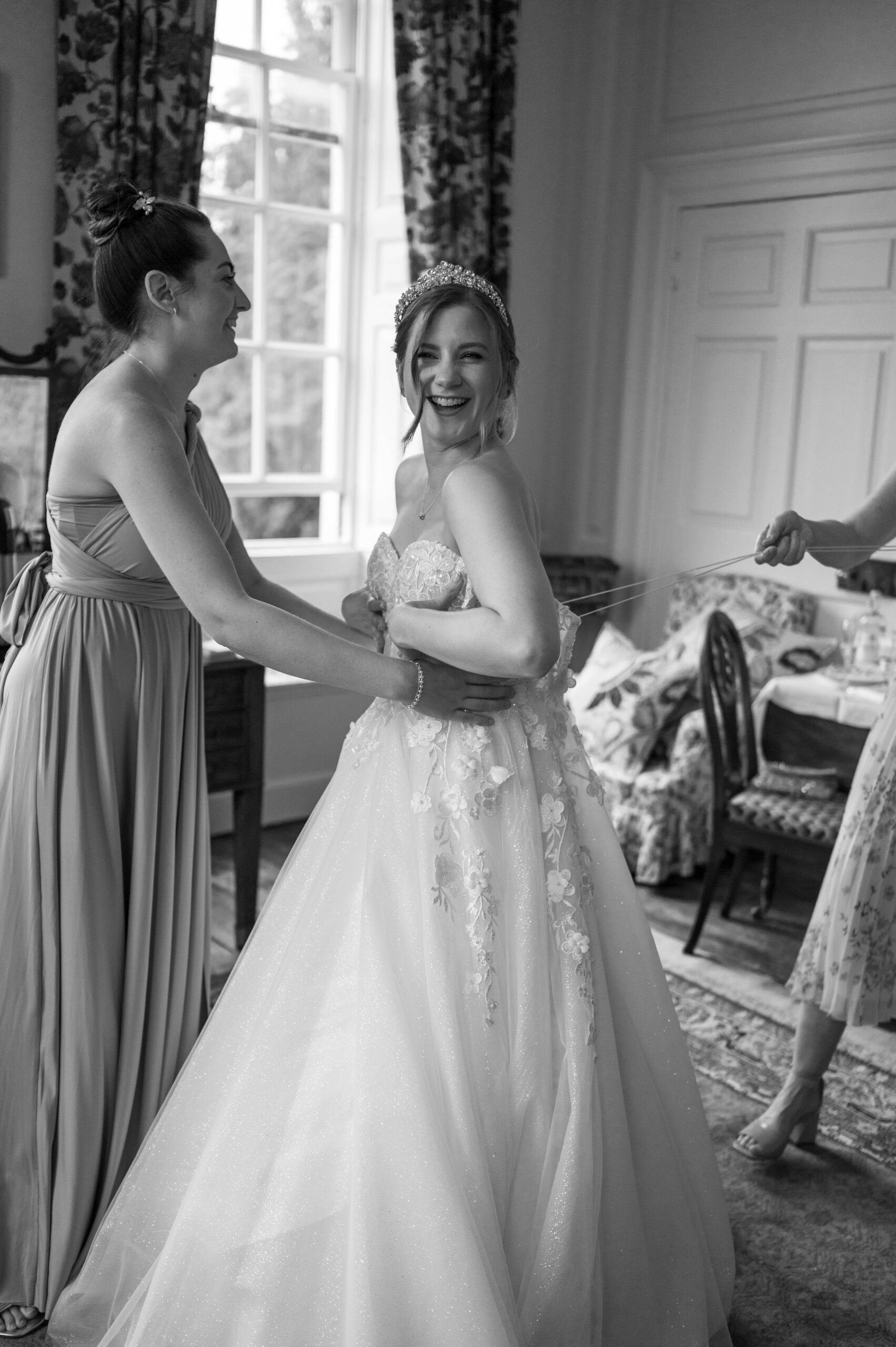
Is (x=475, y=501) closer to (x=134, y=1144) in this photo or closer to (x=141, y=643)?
(x=141, y=643)

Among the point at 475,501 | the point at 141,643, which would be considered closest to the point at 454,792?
the point at 475,501

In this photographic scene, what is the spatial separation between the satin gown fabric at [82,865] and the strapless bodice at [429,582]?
35 centimetres

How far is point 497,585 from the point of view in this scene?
1747 mm

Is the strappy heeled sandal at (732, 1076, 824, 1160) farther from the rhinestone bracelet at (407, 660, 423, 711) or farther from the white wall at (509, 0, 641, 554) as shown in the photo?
the white wall at (509, 0, 641, 554)

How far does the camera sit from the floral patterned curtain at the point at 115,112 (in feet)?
12.8

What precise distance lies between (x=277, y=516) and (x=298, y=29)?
6.23 feet

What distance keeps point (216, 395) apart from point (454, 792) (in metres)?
3.55

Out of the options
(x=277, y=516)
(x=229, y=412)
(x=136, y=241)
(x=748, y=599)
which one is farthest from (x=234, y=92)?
(x=136, y=241)

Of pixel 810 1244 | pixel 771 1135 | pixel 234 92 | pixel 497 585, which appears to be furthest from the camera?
pixel 234 92

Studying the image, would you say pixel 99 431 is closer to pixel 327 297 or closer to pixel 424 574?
pixel 424 574

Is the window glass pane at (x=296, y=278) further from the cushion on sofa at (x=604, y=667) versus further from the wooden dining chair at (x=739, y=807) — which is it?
the wooden dining chair at (x=739, y=807)

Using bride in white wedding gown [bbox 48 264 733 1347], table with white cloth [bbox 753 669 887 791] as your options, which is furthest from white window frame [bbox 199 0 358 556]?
bride in white wedding gown [bbox 48 264 733 1347]

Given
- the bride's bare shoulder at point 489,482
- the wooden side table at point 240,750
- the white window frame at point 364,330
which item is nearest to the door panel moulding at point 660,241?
the white window frame at point 364,330

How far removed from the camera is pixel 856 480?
5070 mm
